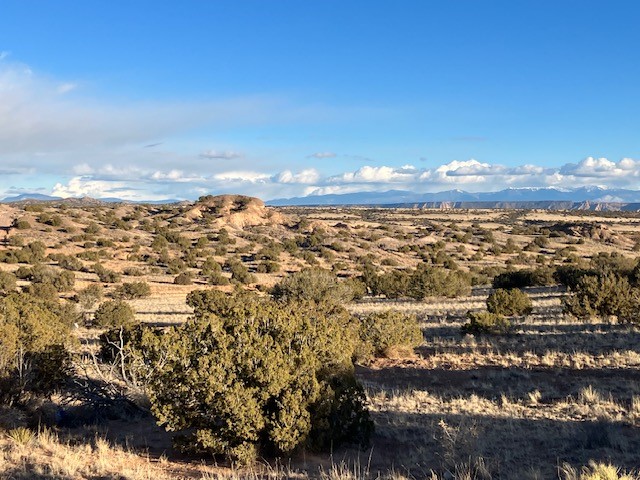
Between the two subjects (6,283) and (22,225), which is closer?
(6,283)

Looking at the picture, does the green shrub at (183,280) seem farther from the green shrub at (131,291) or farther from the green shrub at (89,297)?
the green shrub at (89,297)

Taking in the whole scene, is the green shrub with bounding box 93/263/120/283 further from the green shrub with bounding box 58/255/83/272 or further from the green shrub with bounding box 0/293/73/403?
the green shrub with bounding box 0/293/73/403

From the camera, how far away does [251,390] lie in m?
7.59

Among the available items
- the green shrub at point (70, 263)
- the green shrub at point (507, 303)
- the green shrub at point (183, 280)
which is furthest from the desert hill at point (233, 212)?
the green shrub at point (507, 303)

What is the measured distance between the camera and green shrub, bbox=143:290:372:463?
752 cm

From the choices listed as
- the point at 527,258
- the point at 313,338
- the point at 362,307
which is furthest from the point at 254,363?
the point at 527,258

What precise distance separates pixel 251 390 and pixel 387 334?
353 inches

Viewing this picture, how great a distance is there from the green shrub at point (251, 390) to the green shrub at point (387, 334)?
743cm

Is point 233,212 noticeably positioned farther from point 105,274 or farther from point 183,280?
point 105,274

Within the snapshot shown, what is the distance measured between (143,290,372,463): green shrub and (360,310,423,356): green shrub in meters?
7.43

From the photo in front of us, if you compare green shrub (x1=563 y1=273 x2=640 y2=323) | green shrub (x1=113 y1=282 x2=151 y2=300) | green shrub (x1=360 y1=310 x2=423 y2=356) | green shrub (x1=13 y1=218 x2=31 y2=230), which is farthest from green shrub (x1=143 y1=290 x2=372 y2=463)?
green shrub (x1=13 y1=218 x2=31 y2=230)

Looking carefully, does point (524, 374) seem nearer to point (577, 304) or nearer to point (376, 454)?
point (376, 454)

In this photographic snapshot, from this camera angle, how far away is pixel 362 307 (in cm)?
2741

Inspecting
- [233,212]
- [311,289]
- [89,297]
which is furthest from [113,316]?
[233,212]
